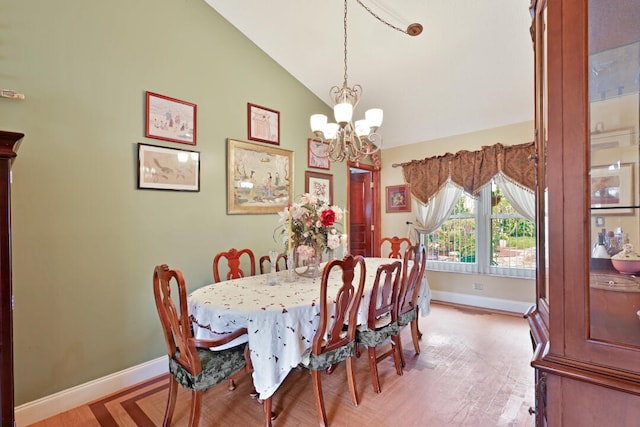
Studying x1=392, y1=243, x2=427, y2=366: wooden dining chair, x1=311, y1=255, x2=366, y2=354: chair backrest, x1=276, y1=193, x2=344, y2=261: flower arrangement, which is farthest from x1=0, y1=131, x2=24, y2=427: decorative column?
x1=392, y1=243, x2=427, y2=366: wooden dining chair

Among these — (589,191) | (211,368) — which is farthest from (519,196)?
(211,368)

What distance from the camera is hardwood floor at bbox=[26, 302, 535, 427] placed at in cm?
192

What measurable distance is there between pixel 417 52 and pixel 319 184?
189 centimetres

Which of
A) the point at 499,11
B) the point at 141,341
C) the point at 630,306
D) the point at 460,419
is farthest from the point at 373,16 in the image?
the point at 141,341

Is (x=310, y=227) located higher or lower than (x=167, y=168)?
lower

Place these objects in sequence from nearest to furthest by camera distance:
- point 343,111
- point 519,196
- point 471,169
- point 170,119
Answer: point 343,111 → point 170,119 → point 519,196 → point 471,169

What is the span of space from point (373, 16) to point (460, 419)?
10.8 ft

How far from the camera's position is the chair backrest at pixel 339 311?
69.0 inches

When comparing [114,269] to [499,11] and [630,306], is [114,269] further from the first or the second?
[499,11]

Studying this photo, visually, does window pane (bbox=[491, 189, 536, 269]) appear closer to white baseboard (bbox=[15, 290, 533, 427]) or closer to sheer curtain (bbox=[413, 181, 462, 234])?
sheer curtain (bbox=[413, 181, 462, 234])

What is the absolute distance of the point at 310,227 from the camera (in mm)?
2365

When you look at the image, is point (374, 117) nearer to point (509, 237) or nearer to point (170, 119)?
point (170, 119)

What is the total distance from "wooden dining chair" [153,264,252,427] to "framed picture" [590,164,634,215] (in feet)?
5.24

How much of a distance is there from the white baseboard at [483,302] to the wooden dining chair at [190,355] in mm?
3620
